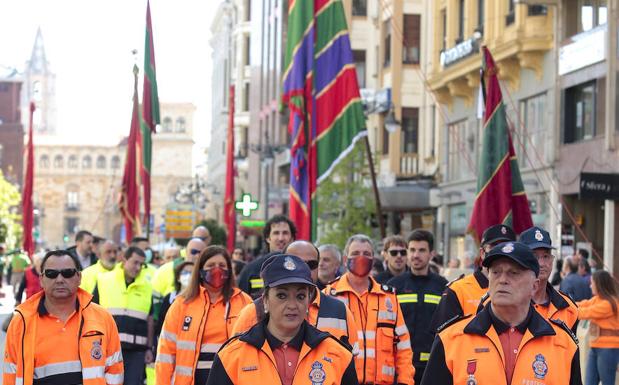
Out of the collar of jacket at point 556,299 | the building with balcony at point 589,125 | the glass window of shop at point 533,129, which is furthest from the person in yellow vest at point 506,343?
the glass window of shop at point 533,129

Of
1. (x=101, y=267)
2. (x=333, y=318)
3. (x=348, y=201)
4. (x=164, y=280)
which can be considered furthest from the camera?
(x=348, y=201)

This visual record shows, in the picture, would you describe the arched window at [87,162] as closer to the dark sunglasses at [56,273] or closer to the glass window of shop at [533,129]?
the glass window of shop at [533,129]

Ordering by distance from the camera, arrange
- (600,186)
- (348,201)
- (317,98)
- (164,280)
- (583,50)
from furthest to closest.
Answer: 1. (348,201)
2. (583,50)
3. (600,186)
4. (317,98)
5. (164,280)

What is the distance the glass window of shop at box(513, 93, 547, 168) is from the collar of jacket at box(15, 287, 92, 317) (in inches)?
913

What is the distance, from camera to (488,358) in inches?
231

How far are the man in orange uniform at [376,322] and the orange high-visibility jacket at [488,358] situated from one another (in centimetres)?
391

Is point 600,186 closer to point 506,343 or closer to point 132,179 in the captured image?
point 132,179

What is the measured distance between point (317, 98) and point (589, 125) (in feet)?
41.9

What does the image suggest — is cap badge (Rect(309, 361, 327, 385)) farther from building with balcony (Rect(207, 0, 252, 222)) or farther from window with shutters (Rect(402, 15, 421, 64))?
building with balcony (Rect(207, 0, 252, 222))

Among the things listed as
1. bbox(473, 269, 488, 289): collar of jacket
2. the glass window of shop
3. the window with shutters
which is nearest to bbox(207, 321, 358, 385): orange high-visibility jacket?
bbox(473, 269, 488, 289): collar of jacket

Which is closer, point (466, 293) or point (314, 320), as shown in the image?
point (314, 320)

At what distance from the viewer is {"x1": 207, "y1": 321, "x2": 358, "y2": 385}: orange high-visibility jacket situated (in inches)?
244

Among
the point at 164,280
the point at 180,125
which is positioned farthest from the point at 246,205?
the point at 180,125

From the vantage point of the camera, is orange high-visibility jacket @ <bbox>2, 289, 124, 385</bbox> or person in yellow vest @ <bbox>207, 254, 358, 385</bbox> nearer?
person in yellow vest @ <bbox>207, 254, 358, 385</bbox>
